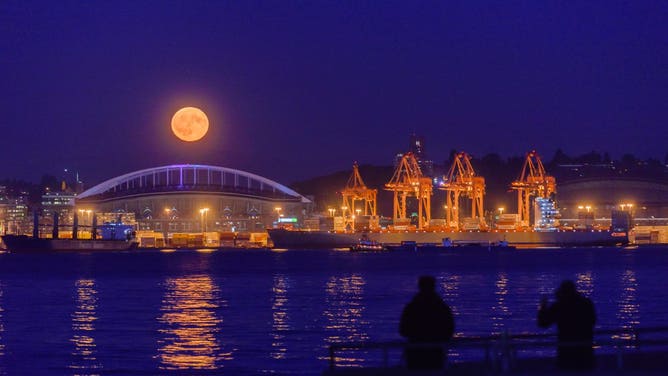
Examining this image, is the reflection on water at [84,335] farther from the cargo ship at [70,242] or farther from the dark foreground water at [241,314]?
the cargo ship at [70,242]

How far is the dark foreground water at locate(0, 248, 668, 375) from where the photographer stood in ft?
74.6

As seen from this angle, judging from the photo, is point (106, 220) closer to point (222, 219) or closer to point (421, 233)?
point (222, 219)

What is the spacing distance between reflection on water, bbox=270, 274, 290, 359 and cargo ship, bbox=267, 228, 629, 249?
8321 centimetres

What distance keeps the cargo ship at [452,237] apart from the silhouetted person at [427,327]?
124 metres

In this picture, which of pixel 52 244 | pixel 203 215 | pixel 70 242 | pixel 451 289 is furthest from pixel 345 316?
pixel 203 215

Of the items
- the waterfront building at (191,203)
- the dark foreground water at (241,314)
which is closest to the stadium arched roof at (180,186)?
the waterfront building at (191,203)

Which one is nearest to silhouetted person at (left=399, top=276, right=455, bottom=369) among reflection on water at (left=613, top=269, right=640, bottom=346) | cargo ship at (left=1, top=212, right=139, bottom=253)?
reflection on water at (left=613, top=269, right=640, bottom=346)

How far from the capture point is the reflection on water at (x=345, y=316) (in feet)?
74.3

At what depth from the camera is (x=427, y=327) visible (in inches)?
450

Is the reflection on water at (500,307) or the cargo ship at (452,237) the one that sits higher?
the cargo ship at (452,237)

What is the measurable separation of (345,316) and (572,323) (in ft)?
74.1

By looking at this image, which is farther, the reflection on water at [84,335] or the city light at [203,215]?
the city light at [203,215]

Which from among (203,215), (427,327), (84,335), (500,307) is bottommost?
(84,335)

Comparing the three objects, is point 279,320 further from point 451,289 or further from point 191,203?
point 191,203
